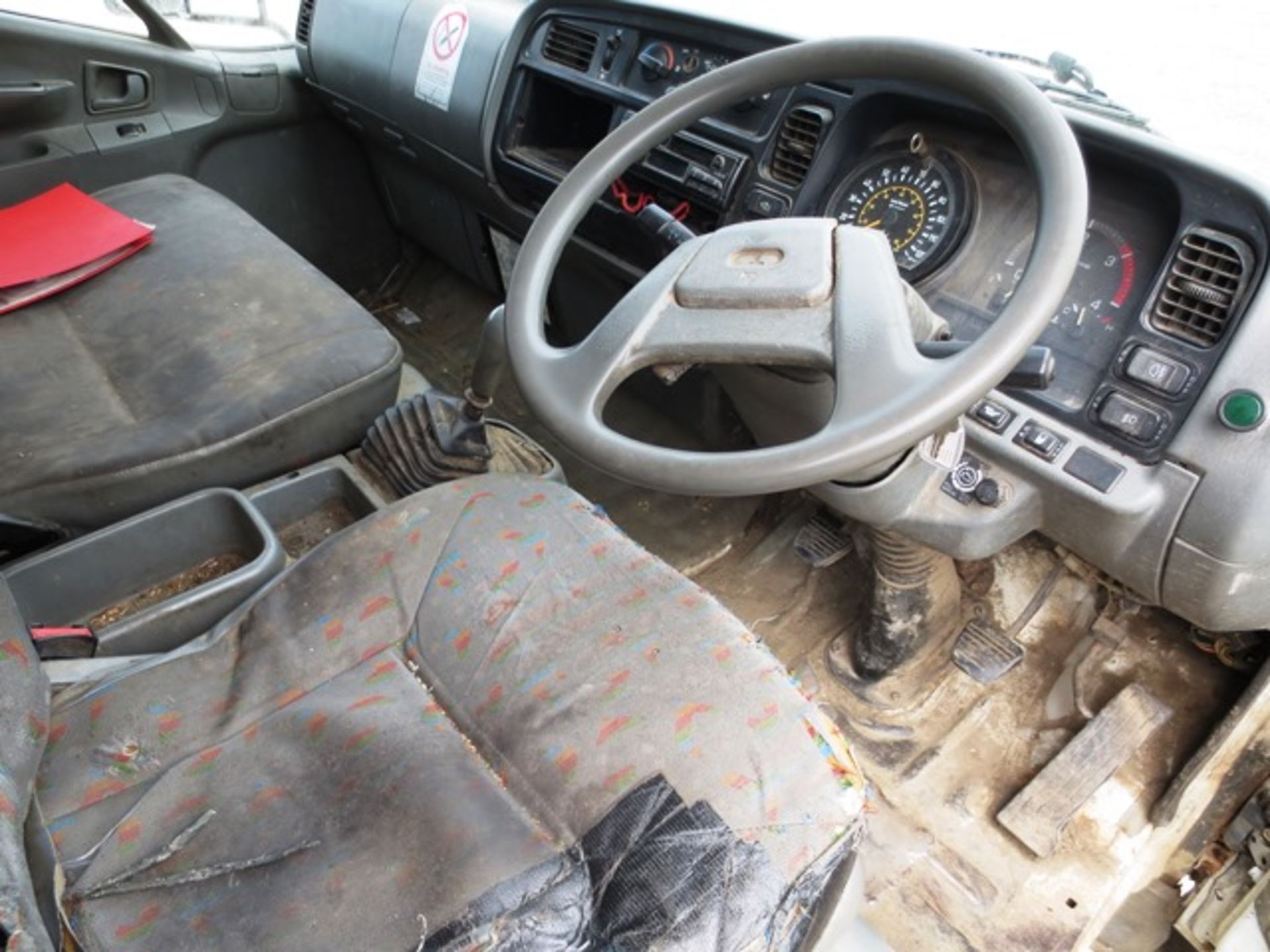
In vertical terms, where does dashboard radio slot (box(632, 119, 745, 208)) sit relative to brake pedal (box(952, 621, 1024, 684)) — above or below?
above

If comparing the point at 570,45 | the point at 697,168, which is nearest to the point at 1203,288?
the point at 697,168

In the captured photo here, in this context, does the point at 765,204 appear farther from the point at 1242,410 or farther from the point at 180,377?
the point at 180,377

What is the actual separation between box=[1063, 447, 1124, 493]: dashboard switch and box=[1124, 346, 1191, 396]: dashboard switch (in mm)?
88

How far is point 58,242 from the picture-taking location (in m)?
1.55

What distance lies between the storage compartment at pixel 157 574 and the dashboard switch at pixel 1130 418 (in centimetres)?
92

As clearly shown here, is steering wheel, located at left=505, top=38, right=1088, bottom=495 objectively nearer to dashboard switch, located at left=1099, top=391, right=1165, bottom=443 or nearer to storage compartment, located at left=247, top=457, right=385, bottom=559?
dashboard switch, located at left=1099, top=391, right=1165, bottom=443

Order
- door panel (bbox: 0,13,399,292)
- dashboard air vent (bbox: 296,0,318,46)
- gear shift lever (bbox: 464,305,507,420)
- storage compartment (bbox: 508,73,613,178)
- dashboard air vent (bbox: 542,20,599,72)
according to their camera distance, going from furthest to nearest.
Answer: dashboard air vent (bbox: 296,0,318,46), door panel (bbox: 0,13,399,292), storage compartment (bbox: 508,73,613,178), dashboard air vent (bbox: 542,20,599,72), gear shift lever (bbox: 464,305,507,420)

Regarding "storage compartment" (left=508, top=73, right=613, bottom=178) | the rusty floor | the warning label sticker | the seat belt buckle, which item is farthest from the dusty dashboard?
the seat belt buckle

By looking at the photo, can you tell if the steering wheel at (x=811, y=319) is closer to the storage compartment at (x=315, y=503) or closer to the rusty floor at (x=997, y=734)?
the storage compartment at (x=315, y=503)

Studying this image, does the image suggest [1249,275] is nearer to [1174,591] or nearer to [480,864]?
[1174,591]

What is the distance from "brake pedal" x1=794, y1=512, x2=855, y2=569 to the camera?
159cm

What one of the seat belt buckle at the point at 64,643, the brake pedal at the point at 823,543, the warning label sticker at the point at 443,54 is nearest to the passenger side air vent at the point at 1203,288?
the brake pedal at the point at 823,543

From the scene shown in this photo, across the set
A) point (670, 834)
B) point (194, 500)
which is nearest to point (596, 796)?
point (670, 834)

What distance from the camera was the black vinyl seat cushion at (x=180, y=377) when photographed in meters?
1.15
